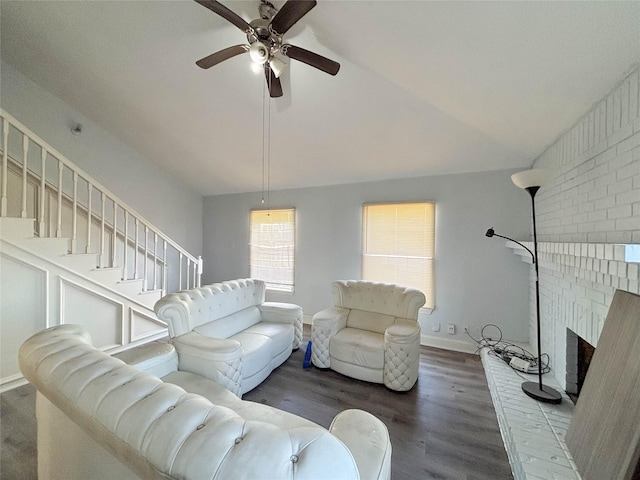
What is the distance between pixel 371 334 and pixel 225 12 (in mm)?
3029

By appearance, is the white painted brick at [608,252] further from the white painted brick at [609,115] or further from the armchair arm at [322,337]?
the armchair arm at [322,337]

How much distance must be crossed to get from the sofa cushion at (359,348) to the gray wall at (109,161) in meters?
4.09

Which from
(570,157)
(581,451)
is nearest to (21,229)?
(581,451)

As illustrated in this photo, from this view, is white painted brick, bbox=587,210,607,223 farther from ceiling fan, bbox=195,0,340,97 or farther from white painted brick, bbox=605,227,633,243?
ceiling fan, bbox=195,0,340,97

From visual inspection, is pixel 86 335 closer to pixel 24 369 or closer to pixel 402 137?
pixel 24 369

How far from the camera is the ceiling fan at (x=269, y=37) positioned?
4.93ft

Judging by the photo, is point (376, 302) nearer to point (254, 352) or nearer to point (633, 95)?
point (254, 352)

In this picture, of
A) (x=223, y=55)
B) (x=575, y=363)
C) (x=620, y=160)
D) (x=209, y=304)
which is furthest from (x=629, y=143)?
(x=209, y=304)

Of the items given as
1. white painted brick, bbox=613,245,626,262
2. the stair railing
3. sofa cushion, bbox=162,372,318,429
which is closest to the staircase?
the stair railing

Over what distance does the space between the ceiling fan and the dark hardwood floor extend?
2778 millimetres

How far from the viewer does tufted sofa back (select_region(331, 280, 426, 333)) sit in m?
2.92

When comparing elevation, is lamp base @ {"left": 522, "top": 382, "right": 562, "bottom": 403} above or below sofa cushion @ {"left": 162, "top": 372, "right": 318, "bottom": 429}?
below

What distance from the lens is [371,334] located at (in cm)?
288

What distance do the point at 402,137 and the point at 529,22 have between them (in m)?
1.58
